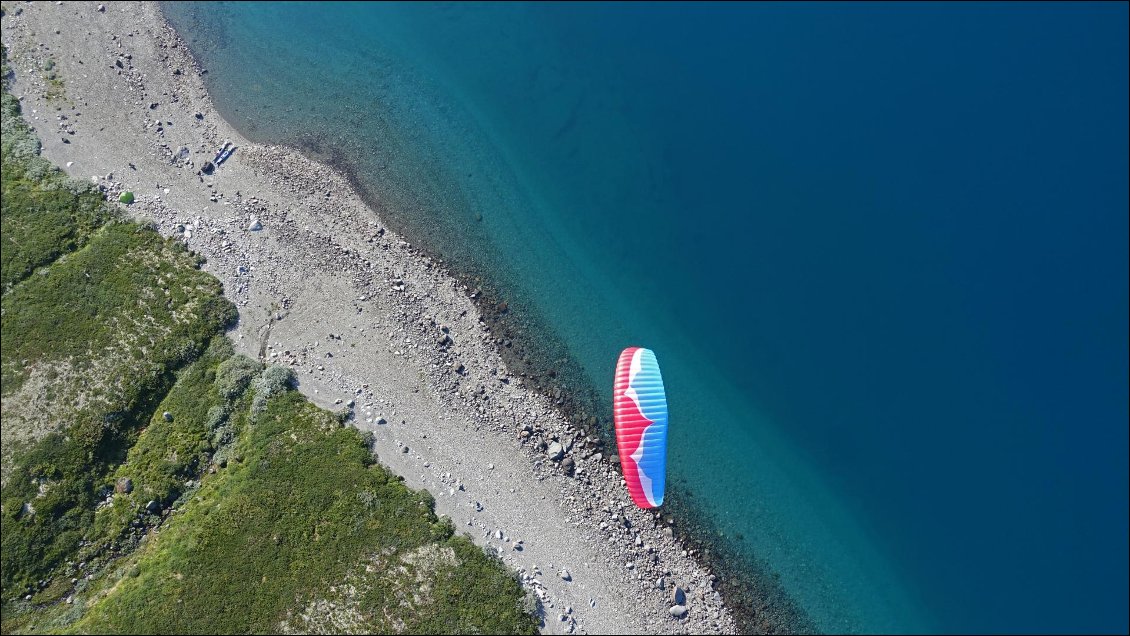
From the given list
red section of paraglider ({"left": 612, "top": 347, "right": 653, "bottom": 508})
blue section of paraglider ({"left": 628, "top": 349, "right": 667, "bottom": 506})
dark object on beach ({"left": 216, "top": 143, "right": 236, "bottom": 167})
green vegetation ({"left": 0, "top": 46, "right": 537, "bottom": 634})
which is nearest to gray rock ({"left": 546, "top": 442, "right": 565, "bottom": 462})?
red section of paraglider ({"left": 612, "top": 347, "right": 653, "bottom": 508})

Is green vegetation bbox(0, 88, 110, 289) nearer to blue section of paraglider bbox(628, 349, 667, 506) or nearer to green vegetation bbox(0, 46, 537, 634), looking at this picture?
green vegetation bbox(0, 46, 537, 634)

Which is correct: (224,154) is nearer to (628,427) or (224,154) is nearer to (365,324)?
(365,324)

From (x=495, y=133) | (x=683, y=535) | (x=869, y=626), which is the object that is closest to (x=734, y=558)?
(x=683, y=535)

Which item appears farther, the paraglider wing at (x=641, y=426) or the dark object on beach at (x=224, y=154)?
the dark object on beach at (x=224, y=154)

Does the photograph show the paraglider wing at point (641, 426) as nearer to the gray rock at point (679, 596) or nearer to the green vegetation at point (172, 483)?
the gray rock at point (679, 596)

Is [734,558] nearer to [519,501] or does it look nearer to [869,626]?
[869,626]

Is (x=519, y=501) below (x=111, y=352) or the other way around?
the other way around

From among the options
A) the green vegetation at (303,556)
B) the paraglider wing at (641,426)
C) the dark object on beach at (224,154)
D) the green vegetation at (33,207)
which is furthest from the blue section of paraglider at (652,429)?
the green vegetation at (33,207)

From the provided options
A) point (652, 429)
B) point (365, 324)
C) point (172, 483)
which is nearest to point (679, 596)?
point (652, 429)
